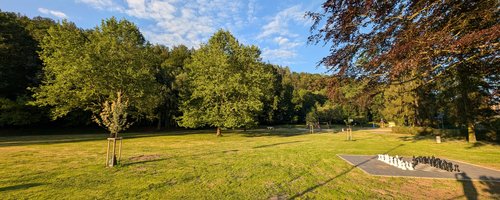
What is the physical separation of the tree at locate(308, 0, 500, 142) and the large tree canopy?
71.4ft

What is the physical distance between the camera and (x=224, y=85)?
83.7 feet

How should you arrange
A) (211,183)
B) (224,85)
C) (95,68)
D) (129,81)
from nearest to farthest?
(211,183), (95,68), (129,81), (224,85)

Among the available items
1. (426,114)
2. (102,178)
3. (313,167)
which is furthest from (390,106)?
(102,178)

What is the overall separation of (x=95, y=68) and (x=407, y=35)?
977 inches

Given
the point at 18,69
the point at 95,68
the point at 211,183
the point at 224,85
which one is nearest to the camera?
the point at 211,183

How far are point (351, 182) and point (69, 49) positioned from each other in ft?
86.0

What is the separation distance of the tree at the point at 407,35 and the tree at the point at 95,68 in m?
19.3

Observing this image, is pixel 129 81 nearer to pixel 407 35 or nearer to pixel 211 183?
pixel 211 183

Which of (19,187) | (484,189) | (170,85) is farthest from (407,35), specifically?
(170,85)

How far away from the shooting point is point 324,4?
22.9 ft

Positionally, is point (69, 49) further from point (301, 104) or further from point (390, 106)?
point (301, 104)

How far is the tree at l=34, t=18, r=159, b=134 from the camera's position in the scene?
22.4 metres

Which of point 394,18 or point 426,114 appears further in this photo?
point 426,114

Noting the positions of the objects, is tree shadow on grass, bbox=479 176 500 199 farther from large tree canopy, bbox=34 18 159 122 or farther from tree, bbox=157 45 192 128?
tree, bbox=157 45 192 128
